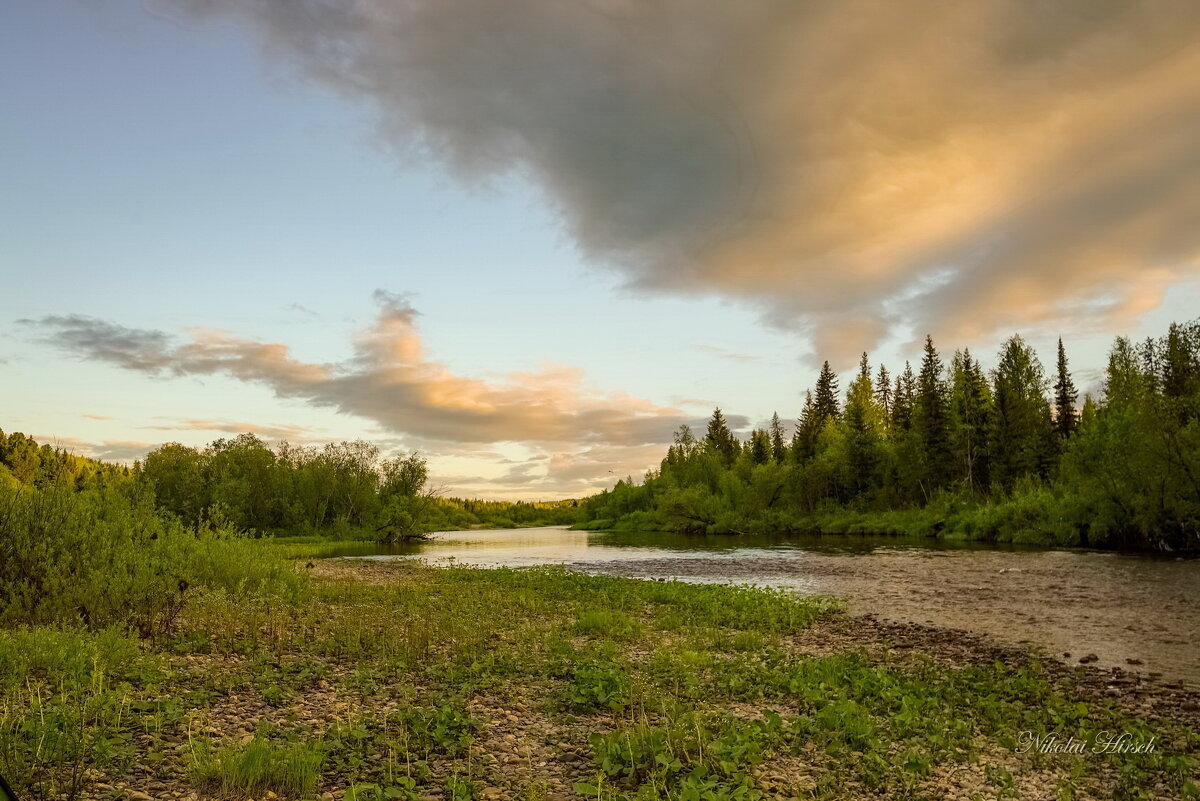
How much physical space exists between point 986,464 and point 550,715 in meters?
79.7

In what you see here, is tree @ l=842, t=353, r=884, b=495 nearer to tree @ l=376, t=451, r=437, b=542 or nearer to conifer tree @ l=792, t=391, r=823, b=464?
conifer tree @ l=792, t=391, r=823, b=464

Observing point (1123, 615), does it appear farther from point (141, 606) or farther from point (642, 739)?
point (141, 606)

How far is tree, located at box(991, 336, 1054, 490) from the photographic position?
2766 inches

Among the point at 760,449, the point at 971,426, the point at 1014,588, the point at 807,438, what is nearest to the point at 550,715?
the point at 1014,588

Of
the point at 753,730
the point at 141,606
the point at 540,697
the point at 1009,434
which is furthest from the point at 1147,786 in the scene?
the point at 1009,434

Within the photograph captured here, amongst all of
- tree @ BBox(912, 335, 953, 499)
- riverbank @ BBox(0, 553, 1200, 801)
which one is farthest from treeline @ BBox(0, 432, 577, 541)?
riverbank @ BBox(0, 553, 1200, 801)

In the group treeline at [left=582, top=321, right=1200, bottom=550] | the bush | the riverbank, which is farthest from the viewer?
treeline at [left=582, top=321, right=1200, bottom=550]

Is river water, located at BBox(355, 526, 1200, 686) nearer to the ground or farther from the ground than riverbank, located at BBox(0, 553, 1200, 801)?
nearer to the ground

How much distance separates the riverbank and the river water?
285 centimetres

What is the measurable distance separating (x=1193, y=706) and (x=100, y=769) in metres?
15.4

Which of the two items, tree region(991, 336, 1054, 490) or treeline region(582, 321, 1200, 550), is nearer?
treeline region(582, 321, 1200, 550)

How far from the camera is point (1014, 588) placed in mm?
25281

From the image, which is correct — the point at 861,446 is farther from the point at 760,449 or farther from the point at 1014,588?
the point at 1014,588

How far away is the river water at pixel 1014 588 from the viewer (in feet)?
51.3
